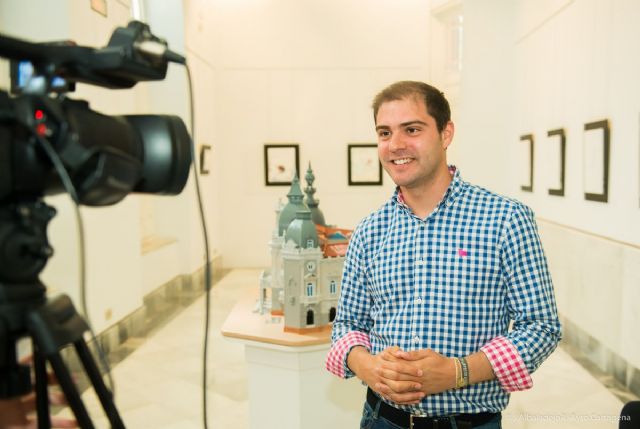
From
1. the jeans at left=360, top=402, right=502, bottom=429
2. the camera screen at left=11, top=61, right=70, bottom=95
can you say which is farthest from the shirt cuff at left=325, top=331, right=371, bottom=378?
the camera screen at left=11, top=61, right=70, bottom=95

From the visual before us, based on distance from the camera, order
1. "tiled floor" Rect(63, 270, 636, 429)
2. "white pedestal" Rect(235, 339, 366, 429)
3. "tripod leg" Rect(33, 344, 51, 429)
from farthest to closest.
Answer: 1. "tiled floor" Rect(63, 270, 636, 429)
2. "white pedestal" Rect(235, 339, 366, 429)
3. "tripod leg" Rect(33, 344, 51, 429)

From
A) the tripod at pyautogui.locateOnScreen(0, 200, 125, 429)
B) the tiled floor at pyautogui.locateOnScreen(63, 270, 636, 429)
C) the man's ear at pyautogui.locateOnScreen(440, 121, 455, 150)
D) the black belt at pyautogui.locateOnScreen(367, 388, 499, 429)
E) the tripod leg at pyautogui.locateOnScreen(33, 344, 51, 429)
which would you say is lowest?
the tiled floor at pyautogui.locateOnScreen(63, 270, 636, 429)

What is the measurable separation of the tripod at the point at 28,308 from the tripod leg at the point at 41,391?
0.12 feet

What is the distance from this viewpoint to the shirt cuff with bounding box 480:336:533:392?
1.45m

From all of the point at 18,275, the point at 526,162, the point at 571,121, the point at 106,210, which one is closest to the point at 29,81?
the point at 18,275

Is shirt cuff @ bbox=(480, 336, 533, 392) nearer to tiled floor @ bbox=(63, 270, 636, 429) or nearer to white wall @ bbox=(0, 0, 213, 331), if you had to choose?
tiled floor @ bbox=(63, 270, 636, 429)

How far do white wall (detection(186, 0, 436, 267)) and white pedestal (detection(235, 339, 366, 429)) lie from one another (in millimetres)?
6689

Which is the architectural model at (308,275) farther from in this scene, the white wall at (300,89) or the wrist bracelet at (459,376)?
the white wall at (300,89)

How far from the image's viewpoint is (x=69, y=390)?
930mm

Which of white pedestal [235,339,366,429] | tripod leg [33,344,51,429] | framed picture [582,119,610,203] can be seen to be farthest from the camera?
framed picture [582,119,610,203]

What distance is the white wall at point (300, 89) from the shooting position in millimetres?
9227

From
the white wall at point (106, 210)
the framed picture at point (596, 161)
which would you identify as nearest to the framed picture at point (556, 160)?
the framed picture at point (596, 161)

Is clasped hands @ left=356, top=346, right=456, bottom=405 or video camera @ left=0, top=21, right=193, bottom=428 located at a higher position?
video camera @ left=0, top=21, right=193, bottom=428

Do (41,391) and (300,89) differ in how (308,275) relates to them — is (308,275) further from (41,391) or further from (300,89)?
(300,89)
